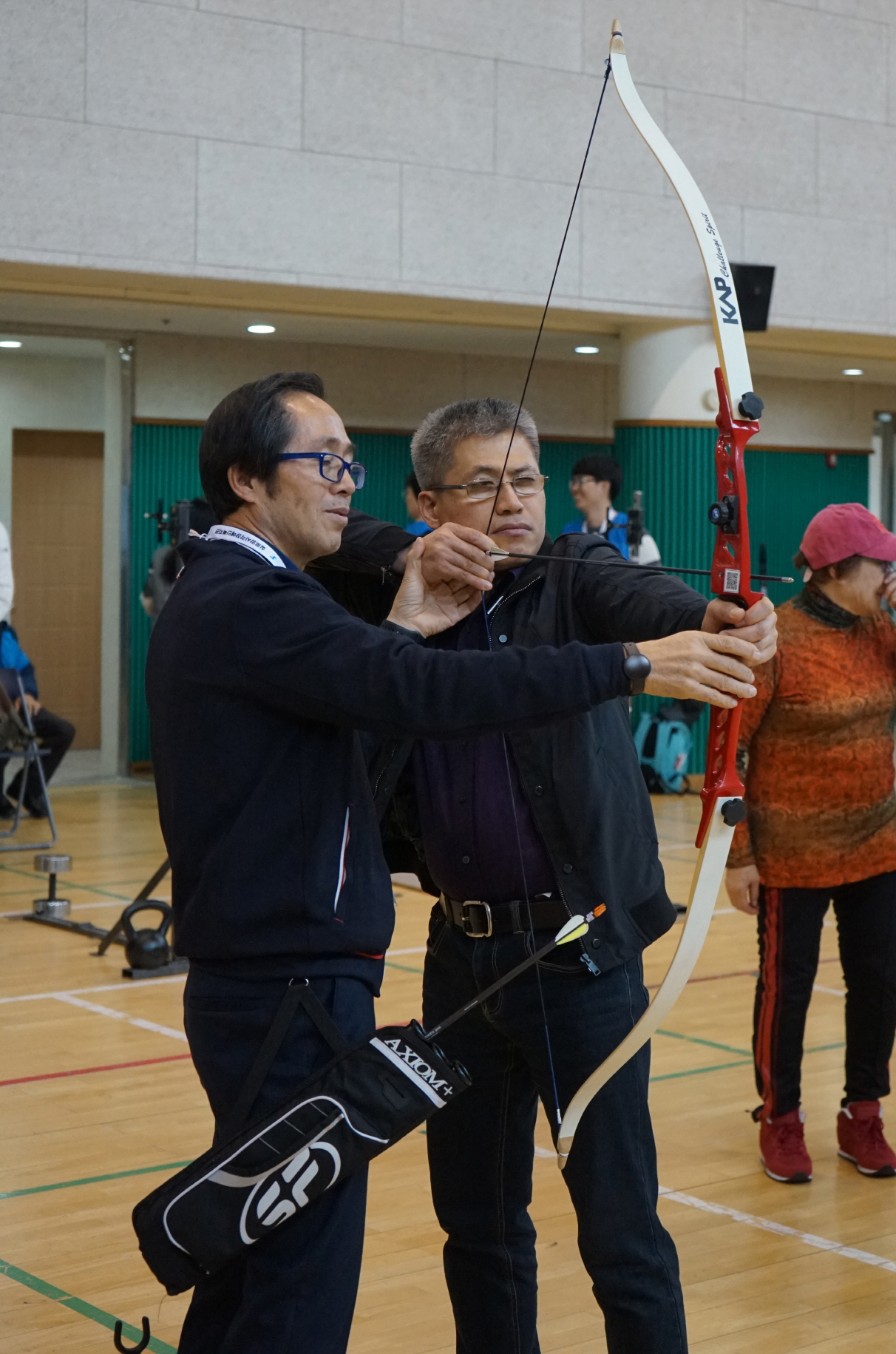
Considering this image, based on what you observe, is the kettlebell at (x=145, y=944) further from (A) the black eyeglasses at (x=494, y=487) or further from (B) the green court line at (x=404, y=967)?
(A) the black eyeglasses at (x=494, y=487)

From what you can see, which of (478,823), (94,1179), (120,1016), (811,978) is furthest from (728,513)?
(120,1016)

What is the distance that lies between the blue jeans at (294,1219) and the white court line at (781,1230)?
57.1 inches

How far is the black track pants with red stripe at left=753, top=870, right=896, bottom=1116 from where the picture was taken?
3.25m

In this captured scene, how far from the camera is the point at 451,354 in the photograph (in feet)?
33.8

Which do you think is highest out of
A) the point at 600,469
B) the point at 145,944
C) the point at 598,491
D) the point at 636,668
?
the point at 600,469

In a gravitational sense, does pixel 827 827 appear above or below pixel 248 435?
below

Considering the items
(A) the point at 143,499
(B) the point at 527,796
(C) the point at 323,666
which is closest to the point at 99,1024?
(B) the point at 527,796

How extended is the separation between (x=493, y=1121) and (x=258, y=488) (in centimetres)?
86

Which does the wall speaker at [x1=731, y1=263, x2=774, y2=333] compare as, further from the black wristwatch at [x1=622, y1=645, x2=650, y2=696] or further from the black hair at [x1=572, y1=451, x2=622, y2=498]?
the black wristwatch at [x1=622, y1=645, x2=650, y2=696]

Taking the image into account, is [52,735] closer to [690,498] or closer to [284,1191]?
[690,498]

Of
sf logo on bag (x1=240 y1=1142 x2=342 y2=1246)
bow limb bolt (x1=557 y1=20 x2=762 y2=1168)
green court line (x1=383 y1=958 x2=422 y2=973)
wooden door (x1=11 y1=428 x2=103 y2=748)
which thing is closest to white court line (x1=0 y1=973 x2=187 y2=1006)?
green court line (x1=383 y1=958 x2=422 y2=973)

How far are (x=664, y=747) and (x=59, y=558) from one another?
4301 millimetres

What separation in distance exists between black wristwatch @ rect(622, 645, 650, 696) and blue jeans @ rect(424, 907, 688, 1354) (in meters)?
0.45

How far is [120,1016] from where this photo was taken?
14.9 ft
